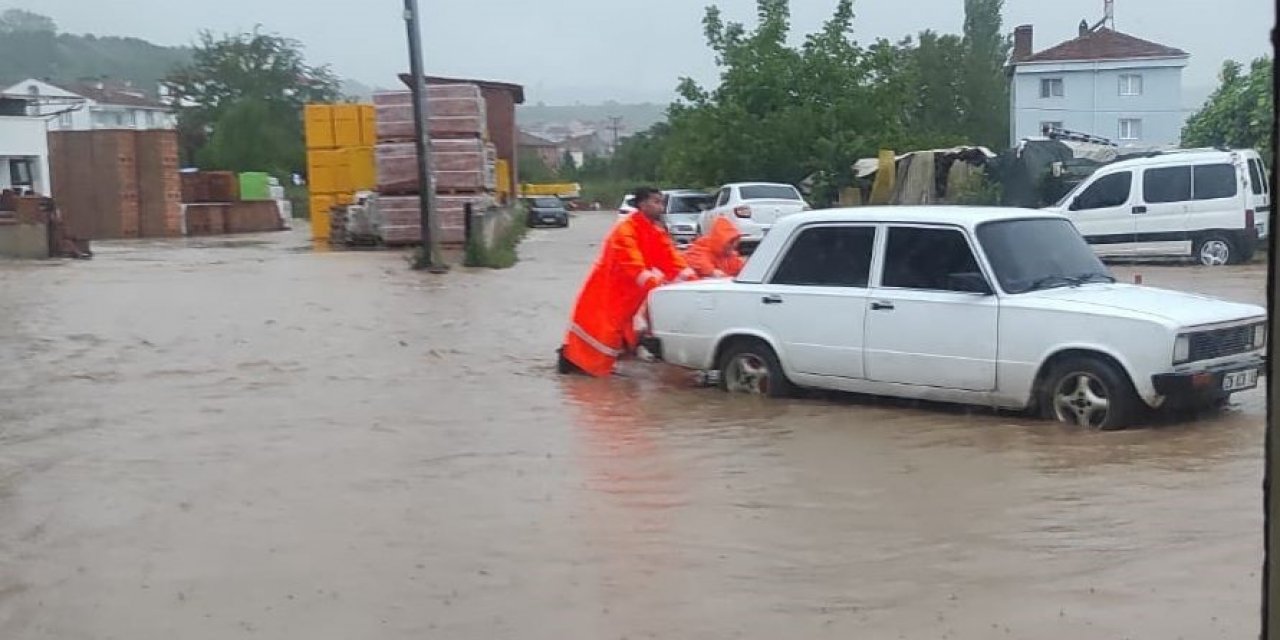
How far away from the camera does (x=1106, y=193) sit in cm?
2034

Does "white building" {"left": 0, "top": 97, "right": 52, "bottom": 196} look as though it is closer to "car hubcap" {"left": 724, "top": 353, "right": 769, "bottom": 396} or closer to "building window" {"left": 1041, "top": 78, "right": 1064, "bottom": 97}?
"building window" {"left": 1041, "top": 78, "right": 1064, "bottom": 97}

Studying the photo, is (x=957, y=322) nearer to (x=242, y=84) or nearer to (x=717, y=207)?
(x=717, y=207)

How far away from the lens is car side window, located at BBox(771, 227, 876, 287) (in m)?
9.69

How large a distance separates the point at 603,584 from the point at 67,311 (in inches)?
565

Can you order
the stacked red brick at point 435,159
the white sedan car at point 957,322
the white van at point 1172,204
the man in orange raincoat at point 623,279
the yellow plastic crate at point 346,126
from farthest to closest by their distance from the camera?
the yellow plastic crate at point 346,126 → the stacked red brick at point 435,159 → the white van at point 1172,204 → the man in orange raincoat at point 623,279 → the white sedan car at point 957,322

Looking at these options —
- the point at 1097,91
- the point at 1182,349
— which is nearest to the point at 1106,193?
the point at 1097,91

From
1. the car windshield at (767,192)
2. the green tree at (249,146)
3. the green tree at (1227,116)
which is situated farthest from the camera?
the green tree at (249,146)

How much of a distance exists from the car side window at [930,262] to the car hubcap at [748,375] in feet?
3.71

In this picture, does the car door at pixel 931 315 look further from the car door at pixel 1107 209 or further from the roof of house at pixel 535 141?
the roof of house at pixel 535 141

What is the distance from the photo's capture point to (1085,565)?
19.5ft

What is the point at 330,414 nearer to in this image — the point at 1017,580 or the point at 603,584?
the point at 603,584

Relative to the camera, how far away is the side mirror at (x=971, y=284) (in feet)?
29.4

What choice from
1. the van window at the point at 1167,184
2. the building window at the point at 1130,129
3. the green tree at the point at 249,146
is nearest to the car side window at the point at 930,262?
the van window at the point at 1167,184

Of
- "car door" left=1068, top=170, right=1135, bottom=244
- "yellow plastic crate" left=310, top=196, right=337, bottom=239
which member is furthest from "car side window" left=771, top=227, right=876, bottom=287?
"yellow plastic crate" left=310, top=196, right=337, bottom=239
